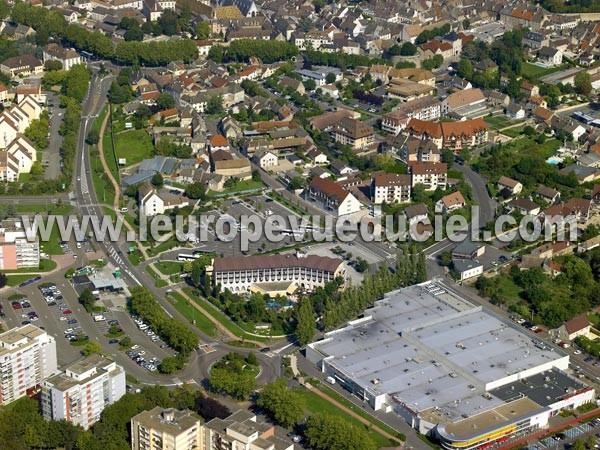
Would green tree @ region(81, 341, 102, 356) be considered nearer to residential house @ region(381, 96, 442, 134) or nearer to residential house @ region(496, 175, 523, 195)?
residential house @ region(496, 175, 523, 195)

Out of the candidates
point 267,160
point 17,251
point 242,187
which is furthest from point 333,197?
point 17,251

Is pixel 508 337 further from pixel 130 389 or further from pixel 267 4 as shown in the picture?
pixel 267 4

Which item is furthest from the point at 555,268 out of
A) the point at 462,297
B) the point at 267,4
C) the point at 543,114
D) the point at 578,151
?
the point at 267,4

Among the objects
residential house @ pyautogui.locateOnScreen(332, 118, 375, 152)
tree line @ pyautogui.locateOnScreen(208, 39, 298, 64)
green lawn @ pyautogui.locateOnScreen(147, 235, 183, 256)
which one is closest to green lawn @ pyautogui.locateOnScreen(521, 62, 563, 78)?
tree line @ pyautogui.locateOnScreen(208, 39, 298, 64)

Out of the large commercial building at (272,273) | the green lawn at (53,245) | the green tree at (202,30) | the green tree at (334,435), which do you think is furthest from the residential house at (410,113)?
the green tree at (334,435)

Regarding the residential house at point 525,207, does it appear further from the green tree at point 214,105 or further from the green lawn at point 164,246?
the green tree at point 214,105
